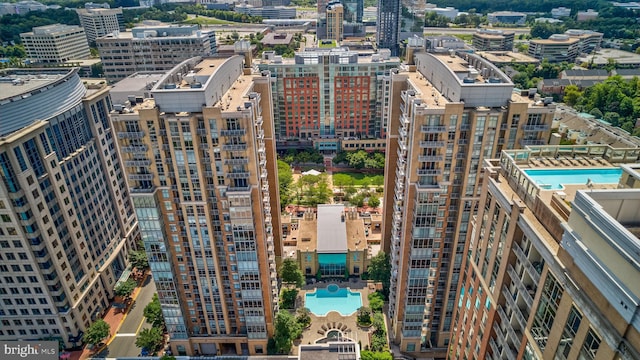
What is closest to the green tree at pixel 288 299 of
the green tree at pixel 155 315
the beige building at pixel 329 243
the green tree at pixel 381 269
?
the beige building at pixel 329 243

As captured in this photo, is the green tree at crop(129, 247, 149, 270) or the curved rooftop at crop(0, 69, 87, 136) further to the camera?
the green tree at crop(129, 247, 149, 270)

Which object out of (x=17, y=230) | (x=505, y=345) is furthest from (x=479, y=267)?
(x=17, y=230)

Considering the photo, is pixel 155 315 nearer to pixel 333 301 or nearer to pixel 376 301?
pixel 333 301

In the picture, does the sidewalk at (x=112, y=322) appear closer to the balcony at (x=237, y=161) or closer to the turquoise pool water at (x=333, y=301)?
the turquoise pool water at (x=333, y=301)

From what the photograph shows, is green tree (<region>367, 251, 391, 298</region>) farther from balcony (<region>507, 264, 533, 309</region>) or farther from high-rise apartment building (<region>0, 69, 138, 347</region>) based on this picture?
high-rise apartment building (<region>0, 69, 138, 347</region>)

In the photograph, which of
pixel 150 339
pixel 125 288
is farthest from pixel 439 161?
pixel 125 288

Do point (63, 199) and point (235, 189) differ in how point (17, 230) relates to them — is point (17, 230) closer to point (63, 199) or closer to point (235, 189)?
point (63, 199)

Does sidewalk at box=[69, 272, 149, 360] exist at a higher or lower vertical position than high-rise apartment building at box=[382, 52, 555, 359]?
lower

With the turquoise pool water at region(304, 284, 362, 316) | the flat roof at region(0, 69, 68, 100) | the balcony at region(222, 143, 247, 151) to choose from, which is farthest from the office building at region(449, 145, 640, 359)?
the flat roof at region(0, 69, 68, 100)
